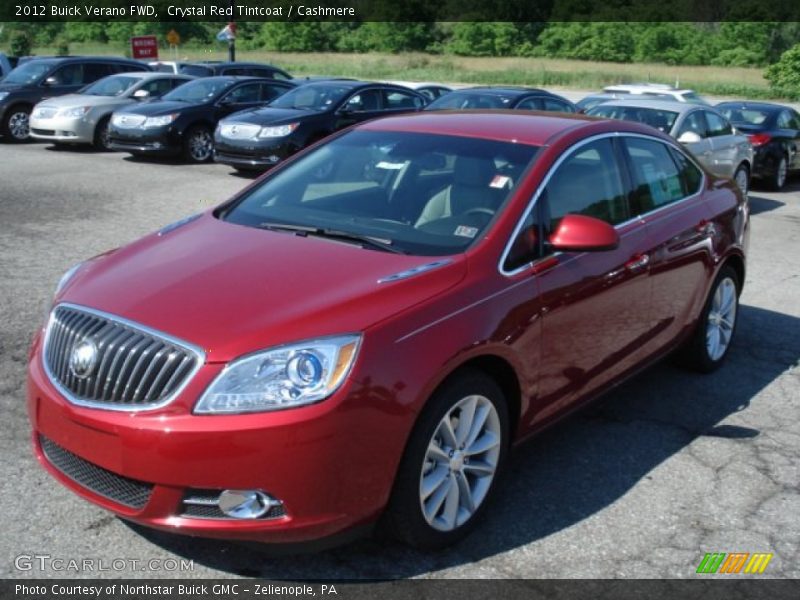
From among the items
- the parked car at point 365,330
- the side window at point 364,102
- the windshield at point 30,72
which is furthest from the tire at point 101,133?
the parked car at point 365,330

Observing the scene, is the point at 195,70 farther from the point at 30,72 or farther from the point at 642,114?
the point at 642,114

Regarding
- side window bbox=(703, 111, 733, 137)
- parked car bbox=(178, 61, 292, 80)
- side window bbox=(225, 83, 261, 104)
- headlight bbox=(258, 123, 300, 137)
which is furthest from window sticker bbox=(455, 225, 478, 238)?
parked car bbox=(178, 61, 292, 80)

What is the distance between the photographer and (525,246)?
412 cm

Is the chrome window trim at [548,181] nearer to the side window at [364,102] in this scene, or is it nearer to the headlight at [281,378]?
the headlight at [281,378]

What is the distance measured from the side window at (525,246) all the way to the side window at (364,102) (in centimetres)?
1200

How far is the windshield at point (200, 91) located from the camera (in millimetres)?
16750

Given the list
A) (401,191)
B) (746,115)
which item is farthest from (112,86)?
(401,191)

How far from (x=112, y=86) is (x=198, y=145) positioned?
300 cm

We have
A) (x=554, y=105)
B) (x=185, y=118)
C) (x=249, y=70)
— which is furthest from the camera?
(x=249, y=70)

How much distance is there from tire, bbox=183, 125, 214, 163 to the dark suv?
4136 mm

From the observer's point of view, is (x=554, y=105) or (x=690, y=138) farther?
(x=554, y=105)

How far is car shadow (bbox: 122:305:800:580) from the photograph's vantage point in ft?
11.9

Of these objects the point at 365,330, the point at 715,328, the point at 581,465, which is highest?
the point at 365,330

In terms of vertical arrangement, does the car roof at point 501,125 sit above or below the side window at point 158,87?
above
